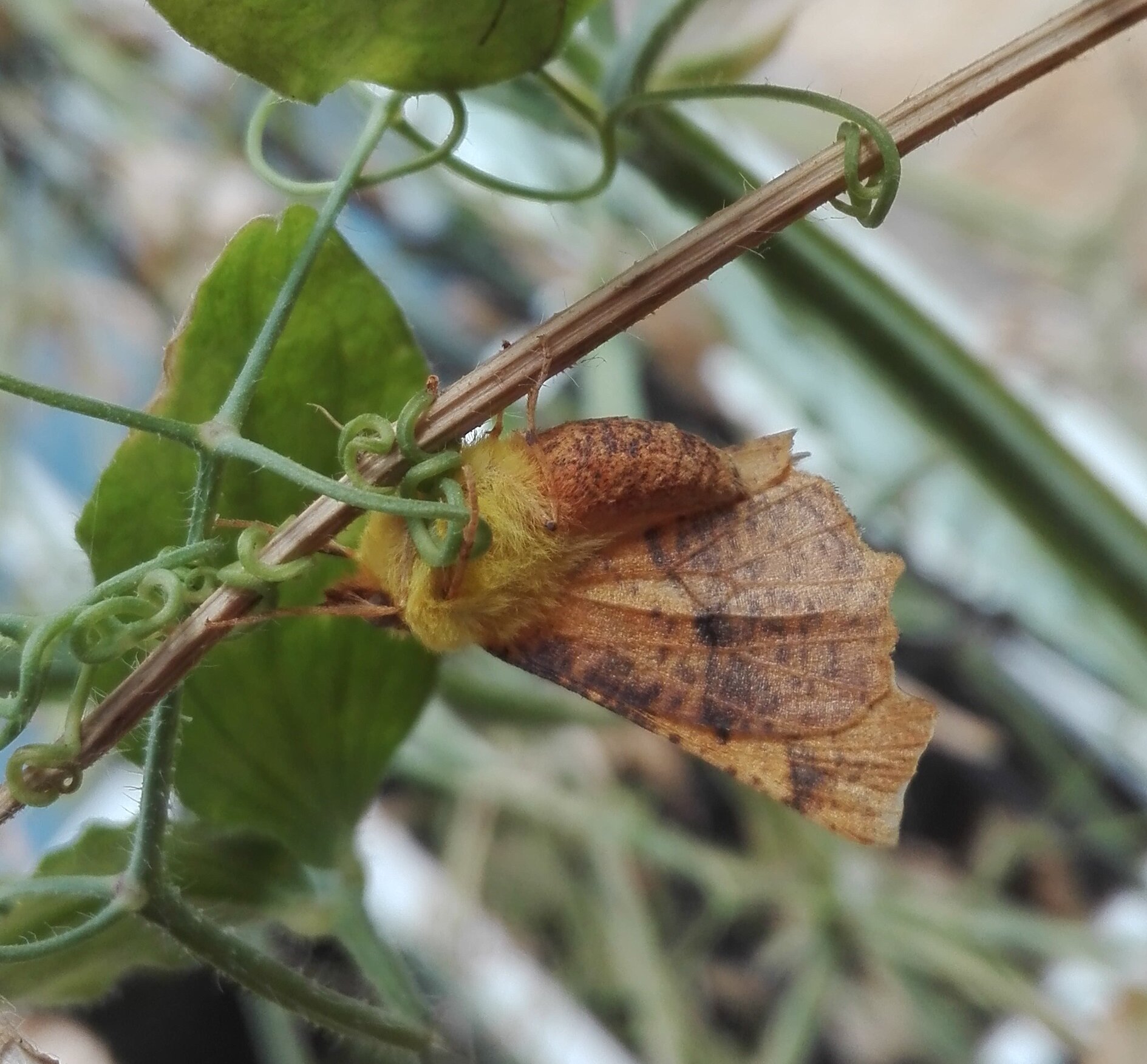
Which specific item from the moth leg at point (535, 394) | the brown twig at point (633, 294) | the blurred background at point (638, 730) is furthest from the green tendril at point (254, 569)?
the blurred background at point (638, 730)

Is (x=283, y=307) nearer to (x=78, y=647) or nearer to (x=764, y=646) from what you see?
(x=78, y=647)

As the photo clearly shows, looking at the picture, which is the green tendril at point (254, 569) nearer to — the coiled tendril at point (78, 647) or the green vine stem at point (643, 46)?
the coiled tendril at point (78, 647)

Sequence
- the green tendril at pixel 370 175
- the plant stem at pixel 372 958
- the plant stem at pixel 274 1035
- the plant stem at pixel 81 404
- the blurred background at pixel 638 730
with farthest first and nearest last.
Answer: the blurred background at pixel 638 730
the plant stem at pixel 274 1035
the plant stem at pixel 372 958
the green tendril at pixel 370 175
the plant stem at pixel 81 404

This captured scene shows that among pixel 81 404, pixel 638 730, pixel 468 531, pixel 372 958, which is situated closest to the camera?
pixel 81 404

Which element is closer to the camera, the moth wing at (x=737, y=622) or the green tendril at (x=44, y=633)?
the green tendril at (x=44, y=633)

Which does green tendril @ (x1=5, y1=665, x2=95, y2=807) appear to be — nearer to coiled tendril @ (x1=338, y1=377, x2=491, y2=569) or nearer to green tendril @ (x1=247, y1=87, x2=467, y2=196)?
coiled tendril @ (x1=338, y1=377, x2=491, y2=569)

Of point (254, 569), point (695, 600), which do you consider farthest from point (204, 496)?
point (695, 600)
